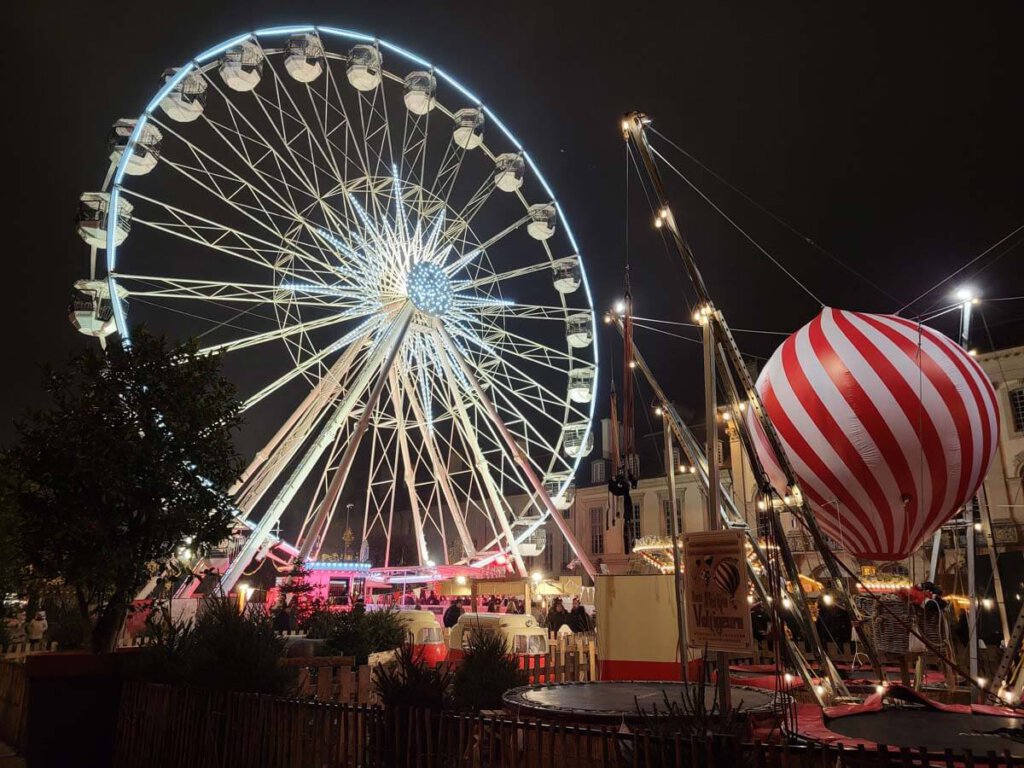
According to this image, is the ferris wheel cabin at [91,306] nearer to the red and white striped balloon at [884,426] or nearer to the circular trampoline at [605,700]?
the circular trampoline at [605,700]

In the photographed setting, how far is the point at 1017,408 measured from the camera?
28.2 metres

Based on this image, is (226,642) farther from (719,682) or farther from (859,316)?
(859,316)

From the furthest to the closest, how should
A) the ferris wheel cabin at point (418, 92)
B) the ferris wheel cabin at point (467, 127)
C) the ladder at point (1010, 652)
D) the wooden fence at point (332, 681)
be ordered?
the ferris wheel cabin at point (467, 127)
the ferris wheel cabin at point (418, 92)
the wooden fence at point (332, 681)
the ladder at point (1010, 652)

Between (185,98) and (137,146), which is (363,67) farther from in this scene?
(137,146)

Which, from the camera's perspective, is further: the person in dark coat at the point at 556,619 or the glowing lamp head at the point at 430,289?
the glowing lamp head at the point at 430,289

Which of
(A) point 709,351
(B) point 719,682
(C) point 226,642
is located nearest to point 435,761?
(B) point 719,682

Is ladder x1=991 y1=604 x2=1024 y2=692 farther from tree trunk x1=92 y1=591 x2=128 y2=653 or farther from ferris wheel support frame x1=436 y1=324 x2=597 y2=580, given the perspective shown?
ferris wheel support frame x1=436 y1=324 x2=597 y2=580

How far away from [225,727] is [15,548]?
3768mm

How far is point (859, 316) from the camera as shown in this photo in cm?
984

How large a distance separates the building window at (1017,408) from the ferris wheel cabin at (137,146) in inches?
1204

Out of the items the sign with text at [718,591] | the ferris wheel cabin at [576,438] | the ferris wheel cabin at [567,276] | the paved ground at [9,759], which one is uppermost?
the ferris wheel cabin at [567,276]

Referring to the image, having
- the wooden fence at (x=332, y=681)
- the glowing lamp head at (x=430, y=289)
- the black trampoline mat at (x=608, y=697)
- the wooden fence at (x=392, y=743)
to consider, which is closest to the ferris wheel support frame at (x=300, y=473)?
the glowing lamp head at (x=430, y=289)

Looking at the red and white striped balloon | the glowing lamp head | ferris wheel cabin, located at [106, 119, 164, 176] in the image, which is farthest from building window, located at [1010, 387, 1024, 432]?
ferris wheel cabin, located at [106, 119, 164, 176]

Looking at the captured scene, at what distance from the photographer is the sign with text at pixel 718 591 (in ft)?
16.3
